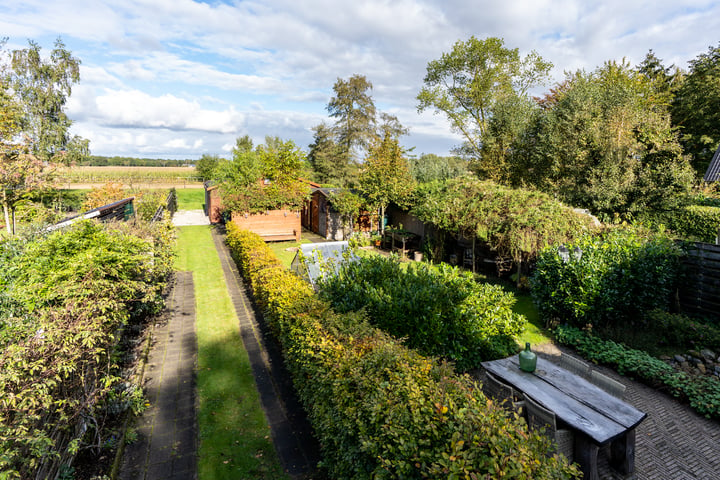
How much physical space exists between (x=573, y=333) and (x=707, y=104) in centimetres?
2722

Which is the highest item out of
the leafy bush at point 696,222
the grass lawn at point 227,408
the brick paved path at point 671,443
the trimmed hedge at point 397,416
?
the leafy bush at point 696,222

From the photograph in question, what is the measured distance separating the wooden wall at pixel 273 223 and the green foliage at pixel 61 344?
12.4m

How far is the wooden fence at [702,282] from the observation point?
868 centimetres

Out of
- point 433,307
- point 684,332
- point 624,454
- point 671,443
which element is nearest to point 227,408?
point 433,307

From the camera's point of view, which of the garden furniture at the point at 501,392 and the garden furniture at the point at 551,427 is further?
the garden furniture at the point at 501,392

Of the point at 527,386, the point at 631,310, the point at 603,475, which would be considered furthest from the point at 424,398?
the point at 631,310

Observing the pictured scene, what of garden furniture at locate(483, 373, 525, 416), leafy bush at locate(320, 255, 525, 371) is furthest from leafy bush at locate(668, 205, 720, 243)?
garden furniture at locate(483, 373, 525, 416)

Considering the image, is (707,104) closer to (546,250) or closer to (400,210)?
(400,210)

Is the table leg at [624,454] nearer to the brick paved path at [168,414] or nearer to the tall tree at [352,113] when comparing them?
the brick paved path at [168,414]

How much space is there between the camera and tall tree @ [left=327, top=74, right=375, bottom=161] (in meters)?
39.7

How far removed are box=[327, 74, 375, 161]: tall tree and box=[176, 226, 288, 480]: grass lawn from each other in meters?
32.8

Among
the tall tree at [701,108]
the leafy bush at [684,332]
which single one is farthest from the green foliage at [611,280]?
the tall tree at [701,108]

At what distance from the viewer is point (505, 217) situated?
40.4 ft

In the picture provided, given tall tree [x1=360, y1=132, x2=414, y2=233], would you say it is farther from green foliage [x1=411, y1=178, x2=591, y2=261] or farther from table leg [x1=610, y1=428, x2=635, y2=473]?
table leg [x1=610, y1=428, x2=635, y2=473]
